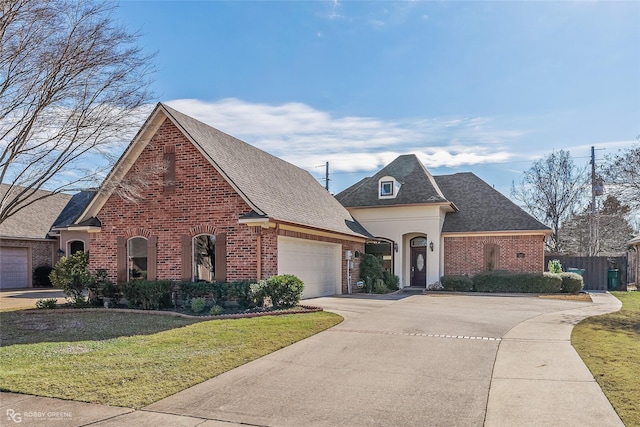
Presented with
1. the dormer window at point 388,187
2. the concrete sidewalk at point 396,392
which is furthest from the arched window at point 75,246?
the concrete sidewalk at point 396,392

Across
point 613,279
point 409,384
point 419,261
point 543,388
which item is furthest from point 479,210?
point 409,384

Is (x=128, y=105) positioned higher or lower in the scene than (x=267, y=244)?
higher

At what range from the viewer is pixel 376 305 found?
50.0ft

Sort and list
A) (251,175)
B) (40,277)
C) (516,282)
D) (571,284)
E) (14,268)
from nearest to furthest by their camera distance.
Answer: (251,175)
(571,284)
(516,282)
(14,268)
(40,277)

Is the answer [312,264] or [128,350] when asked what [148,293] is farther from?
[312,264]

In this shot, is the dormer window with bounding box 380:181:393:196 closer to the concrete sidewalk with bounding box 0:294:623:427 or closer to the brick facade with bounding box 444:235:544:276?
the brick facade with bounding box 444:235:544:276

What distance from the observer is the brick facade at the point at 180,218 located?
14.3 meters

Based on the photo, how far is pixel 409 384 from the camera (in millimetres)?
6586

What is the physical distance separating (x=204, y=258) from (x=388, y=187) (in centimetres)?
1267

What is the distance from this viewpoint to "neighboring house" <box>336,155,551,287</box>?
23344mm

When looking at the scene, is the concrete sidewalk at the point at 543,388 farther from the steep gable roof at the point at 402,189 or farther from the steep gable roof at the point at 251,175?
the steep gable roof at the point at 402,189

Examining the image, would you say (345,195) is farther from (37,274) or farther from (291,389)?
(291,389)

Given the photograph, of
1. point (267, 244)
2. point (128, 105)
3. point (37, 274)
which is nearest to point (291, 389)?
point (267, 244)

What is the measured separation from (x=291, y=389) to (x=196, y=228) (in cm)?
930
